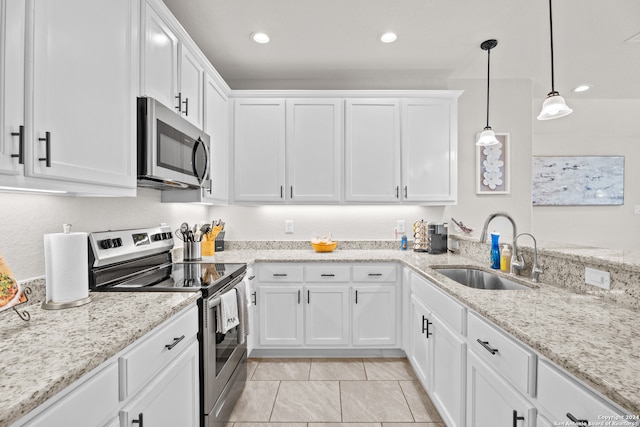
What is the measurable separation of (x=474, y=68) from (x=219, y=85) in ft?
7.96

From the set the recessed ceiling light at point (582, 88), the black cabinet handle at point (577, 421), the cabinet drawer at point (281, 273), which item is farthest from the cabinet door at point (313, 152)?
the recessed ceiling light at point (582, 88)

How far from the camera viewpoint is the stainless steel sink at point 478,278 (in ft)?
6.31

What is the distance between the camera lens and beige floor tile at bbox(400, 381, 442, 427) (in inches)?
75.0

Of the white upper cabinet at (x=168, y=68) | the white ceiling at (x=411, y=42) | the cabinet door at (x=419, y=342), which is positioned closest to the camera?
the white upper cabinet at (x=168, y=68)

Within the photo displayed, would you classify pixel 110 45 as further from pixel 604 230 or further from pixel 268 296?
pixel 604 230

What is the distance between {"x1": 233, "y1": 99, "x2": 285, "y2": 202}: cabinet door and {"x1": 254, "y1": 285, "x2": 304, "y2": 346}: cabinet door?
2.80ft

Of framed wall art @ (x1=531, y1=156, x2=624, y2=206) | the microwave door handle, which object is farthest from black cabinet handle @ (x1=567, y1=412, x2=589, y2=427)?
framed wall art @ (x1=531, y1=156, x2=624, y2=206)

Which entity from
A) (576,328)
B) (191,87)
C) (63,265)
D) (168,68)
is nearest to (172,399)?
(63,265)

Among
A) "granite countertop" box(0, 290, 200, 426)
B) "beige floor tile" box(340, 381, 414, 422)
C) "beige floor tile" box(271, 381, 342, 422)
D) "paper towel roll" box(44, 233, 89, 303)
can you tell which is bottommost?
"beige floor tile" box(271, 381, 342, 422)

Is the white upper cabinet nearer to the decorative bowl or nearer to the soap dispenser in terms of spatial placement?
the decorative bowl

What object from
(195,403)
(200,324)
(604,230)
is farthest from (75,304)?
(604,230)

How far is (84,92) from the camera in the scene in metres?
1.18

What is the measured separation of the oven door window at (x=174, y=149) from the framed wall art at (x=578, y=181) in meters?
5.34

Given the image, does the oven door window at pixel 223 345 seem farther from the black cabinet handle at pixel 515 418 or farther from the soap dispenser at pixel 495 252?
the soap dispenser at pixel 495 252
